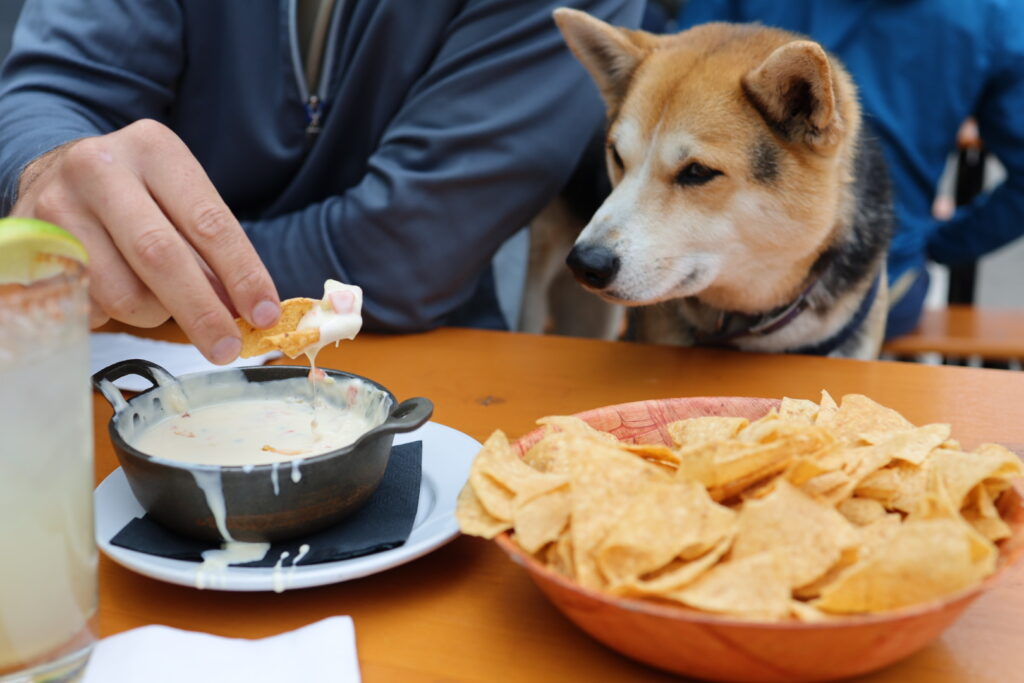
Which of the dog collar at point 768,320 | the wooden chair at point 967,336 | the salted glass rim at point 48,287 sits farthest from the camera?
the wooden chair at point 967,336

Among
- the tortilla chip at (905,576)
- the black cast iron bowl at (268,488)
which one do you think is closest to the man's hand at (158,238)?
the black cast iron bowl at (268,488)

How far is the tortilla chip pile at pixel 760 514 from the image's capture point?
1.52 feet

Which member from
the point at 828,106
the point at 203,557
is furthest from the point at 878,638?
the point at 828,106

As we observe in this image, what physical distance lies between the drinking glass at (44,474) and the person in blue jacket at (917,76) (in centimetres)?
192

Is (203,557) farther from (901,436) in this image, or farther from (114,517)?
(901,436)

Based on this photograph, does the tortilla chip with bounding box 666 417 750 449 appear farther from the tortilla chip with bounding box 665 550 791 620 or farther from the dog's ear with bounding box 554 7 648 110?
the dog's ear with bounding box 554 7 648 110

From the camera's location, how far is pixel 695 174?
130 centimetres

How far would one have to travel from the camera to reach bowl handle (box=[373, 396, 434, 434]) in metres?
0.60

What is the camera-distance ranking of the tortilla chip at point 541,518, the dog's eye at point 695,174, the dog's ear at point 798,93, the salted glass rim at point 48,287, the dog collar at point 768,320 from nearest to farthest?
1. the salted glass rim at point 48,287
2. the tortilla chip at point 541,518
3. the dog's ear at point 798,93
4. the dog's eye at point 695,174
5. the dog collar at point 768,320

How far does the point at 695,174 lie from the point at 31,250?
1.02 m

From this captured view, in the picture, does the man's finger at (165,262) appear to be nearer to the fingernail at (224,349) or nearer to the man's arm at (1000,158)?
the fingernail at (224,349)

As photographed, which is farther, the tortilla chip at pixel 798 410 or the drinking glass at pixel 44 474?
the tortilla chip at pixel 798 410

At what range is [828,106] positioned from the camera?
1.21 m

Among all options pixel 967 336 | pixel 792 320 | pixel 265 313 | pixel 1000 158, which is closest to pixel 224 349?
pixel 265 313
